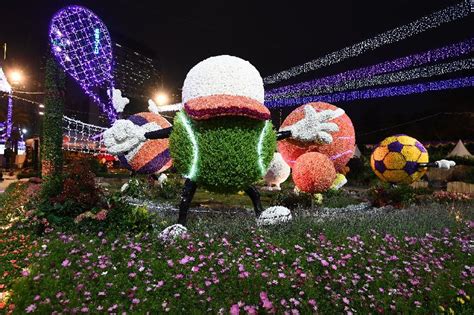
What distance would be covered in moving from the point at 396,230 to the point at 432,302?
209cm

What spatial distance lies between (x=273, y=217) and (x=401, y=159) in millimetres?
7788

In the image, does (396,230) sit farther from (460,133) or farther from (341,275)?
(460,133)

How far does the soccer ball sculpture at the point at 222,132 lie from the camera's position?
541cm

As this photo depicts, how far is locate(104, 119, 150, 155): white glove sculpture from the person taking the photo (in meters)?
6.41

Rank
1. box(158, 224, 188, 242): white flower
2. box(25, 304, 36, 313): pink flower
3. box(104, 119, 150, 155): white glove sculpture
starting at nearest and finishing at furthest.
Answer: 1. box(25, 304, 36, 313): pink flower
2. box(158, 224, 188, 242): white flower
3. box(104, 119, 150, 155): white glove sculpture

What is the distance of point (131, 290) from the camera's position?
351 cm

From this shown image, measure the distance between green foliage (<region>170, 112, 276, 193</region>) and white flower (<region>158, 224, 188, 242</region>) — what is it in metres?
0.87

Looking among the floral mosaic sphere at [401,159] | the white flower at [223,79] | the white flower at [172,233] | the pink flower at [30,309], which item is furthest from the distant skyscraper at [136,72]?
the pink flower at [30,309]

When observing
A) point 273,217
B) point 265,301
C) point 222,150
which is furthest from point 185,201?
point 265,301

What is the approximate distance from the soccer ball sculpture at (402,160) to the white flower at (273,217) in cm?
753

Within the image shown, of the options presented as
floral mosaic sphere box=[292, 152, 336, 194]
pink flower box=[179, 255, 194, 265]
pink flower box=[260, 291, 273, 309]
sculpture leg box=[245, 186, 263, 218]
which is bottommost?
pink flower box=[260, 291, 273, 309]

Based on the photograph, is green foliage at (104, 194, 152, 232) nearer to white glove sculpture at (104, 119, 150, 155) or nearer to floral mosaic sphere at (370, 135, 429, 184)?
white glove sculpture at (104, 119, 150, 155)

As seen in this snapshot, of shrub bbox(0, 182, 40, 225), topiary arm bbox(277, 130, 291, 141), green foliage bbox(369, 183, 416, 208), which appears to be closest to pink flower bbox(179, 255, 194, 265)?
topiary arm bbox(277, 130, 291, 141)

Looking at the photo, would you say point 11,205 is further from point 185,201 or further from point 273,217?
point 273,217
